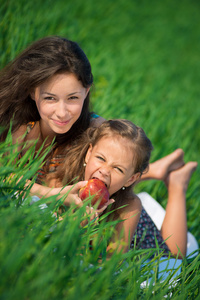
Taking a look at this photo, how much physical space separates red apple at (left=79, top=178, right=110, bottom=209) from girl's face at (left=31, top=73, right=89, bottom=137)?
43 cm

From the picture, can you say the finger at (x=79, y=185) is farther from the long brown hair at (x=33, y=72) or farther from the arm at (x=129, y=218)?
the long brown hair at (x=33, y=72)

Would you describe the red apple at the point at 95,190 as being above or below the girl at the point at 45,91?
below

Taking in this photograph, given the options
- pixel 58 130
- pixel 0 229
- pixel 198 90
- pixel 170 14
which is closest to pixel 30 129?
pixel 58 130

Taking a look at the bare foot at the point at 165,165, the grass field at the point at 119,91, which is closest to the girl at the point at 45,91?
the grass field at the point at 119,91

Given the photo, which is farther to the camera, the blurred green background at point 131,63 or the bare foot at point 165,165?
the blurred green background at point 131,63

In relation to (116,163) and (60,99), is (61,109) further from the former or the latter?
(116,163)

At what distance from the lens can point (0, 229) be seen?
1.40m

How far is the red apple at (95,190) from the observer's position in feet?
6.56

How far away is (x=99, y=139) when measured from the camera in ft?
7.50

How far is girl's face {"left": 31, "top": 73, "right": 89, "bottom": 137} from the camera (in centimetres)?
213

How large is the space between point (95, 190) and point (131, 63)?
3.98 metres

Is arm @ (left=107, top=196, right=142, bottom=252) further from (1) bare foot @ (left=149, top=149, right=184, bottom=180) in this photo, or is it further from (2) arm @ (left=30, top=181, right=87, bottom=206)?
(1) bare foot @ (left=149, top=149, right=184, bottom=180)

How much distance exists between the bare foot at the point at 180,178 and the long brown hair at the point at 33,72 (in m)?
1.33

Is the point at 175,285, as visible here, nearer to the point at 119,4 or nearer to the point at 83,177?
the point at 83,177
